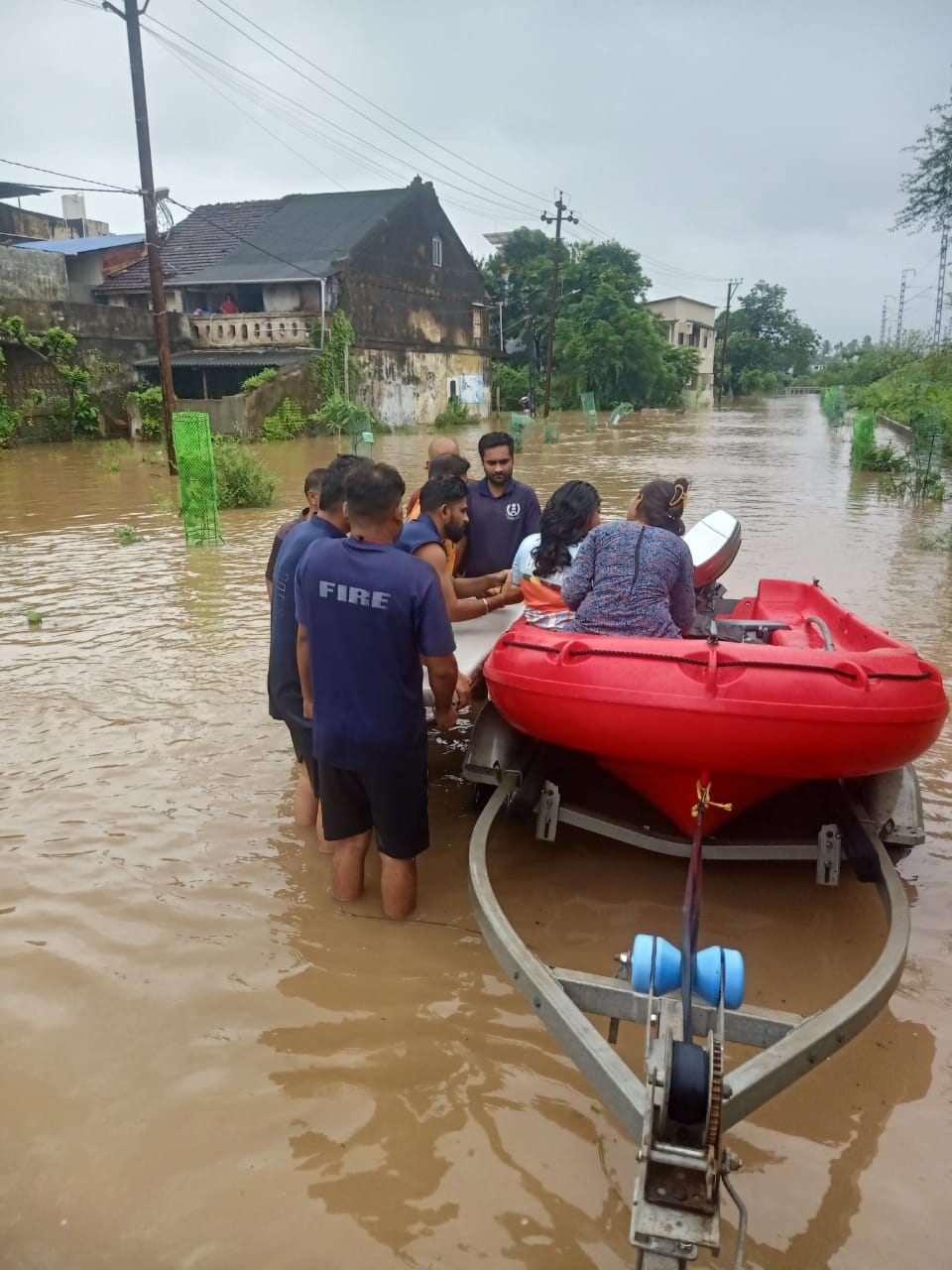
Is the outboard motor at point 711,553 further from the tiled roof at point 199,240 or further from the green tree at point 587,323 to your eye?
the green tree at point 587,323

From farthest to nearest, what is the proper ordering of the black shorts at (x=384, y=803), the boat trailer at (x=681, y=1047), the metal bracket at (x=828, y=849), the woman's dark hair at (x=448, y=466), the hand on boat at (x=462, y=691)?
the woman's dark hair at (x=448, y=466) → the hand on boat at (x=462, y=691) → the metal bracket at (x=828, y=849) → the black shorts at (x=384, y=803) → the boat trailer at (x=681, y=1047)

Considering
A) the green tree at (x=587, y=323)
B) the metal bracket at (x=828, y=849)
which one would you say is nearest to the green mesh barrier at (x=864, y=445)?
the metal bracket at (x=828, y=849)

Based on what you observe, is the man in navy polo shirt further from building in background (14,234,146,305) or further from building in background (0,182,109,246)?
building in background (0,182,109,246)

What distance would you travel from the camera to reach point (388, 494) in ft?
10.0

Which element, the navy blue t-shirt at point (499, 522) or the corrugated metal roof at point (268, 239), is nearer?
the navy blue t-shirt at point (499, 522)

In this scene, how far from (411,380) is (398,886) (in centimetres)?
3025

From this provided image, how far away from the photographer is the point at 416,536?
3.72m

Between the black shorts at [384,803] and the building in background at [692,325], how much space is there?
6443cm

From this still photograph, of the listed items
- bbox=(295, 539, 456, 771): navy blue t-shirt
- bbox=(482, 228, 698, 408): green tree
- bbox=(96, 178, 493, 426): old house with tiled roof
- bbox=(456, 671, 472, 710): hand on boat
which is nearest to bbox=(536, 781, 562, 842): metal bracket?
bbox=(456, 671, 472, 710): hand on boat

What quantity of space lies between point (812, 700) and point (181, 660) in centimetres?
486

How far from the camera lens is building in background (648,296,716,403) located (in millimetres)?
67312

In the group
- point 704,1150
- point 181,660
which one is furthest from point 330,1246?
point 181,660

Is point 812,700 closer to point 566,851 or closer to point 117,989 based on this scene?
point 566,851

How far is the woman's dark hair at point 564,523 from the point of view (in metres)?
4.16
